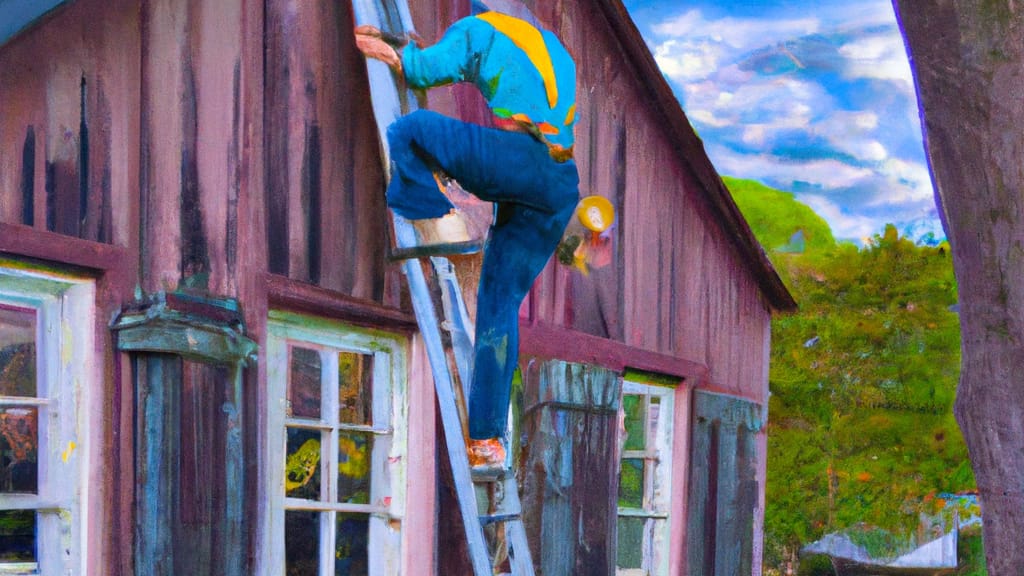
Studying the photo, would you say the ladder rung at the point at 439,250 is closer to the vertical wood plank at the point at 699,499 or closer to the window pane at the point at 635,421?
the window pane at the point at 635,421

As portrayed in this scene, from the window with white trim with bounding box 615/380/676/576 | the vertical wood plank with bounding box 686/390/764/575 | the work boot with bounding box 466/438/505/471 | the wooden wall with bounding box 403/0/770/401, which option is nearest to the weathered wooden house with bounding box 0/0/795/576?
the wooden wall with bounding box 403/0/770/401

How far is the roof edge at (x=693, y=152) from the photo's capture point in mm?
6516

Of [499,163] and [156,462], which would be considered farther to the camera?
[499,163]

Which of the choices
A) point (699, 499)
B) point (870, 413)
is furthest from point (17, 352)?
point (870, 413)

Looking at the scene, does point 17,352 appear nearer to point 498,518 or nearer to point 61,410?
point 61,410

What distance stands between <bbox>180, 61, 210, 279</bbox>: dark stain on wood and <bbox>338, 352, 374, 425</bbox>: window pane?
3.16 feet

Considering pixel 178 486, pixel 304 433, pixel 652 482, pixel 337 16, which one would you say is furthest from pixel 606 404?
pixel 178 486

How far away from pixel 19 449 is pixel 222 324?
638 millimetres

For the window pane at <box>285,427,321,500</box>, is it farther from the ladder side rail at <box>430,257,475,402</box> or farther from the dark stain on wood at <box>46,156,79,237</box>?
the dark stain on wood at <box>46,156,79,237</box>

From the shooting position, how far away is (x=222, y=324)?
3.33m

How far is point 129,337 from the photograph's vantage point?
10.2 feet

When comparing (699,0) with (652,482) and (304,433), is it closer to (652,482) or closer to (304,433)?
(652,482)

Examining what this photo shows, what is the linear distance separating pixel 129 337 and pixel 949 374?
597 inches

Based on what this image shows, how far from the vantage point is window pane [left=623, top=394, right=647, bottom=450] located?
6938 millimetres
